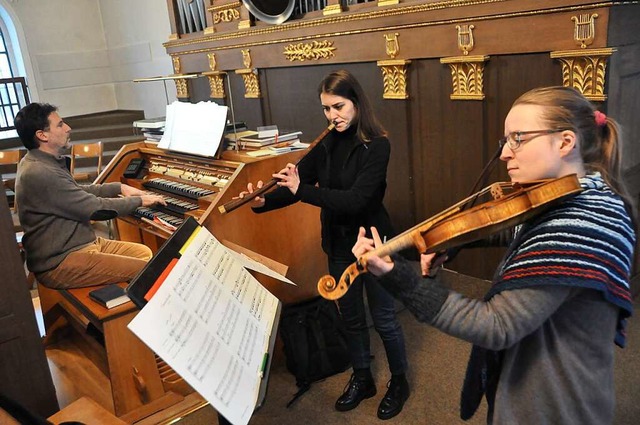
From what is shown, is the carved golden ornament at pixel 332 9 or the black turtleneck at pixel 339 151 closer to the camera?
the black turtleneck at pixel 339 151

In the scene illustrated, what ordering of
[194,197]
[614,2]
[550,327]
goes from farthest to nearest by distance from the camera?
[194,197] < [614,2] < [550,327]

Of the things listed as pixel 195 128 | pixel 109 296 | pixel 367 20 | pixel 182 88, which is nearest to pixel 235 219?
pixel 109 296

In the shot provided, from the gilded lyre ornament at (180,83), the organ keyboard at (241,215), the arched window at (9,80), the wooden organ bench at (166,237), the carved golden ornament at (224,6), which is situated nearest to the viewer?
the wooden organ bench at (166,237)

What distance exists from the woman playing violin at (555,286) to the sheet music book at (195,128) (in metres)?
2.34

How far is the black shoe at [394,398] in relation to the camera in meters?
2.54

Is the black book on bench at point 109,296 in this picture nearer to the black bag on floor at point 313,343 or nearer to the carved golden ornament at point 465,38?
the black bag on floor at point 313,343

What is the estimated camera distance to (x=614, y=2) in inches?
104

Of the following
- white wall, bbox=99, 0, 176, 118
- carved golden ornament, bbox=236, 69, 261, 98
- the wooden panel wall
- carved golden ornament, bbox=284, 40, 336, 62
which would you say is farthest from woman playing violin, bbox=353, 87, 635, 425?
white wall, bbox=99, 0, 176, 118

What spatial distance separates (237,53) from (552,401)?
4.59m

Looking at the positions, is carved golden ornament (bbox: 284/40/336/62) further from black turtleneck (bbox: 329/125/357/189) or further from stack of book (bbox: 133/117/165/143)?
black turtleneck (bbox: 329/125/357/189)

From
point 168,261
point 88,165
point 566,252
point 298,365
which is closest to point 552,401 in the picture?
point 566,252

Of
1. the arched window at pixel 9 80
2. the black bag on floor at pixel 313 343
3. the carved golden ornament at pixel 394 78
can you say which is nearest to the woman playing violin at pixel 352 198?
the black bag on floor at pixel 313 343

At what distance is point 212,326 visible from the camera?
55.1 inches

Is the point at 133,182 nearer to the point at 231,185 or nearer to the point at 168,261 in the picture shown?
the point at 231,185
